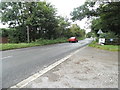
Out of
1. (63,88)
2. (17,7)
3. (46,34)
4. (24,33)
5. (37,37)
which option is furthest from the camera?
(46,34)

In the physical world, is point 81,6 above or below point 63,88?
above

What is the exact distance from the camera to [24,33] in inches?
1118

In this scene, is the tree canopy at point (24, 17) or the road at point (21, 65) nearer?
the road at point (21, 65)

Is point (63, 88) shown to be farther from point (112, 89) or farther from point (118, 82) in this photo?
point (118, 82)

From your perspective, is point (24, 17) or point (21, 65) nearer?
point (21, 65)

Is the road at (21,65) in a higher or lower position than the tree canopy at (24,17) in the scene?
lower

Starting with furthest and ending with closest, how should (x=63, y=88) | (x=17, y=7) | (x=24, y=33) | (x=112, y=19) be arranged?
(x=24, y=33) → (x=17, y=7) → (x=112, y=19) → (x=63, y=88)

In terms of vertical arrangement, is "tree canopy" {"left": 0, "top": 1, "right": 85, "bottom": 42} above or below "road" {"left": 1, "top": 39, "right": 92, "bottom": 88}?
above

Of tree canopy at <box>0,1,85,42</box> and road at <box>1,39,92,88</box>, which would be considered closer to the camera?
road at <box>1,39,92,88</box>

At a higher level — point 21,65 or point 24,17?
point 24,17

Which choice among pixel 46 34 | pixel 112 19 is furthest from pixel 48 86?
pixel 46 34

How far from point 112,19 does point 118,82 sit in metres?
14.1

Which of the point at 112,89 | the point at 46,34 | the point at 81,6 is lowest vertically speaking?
the point at 112,89

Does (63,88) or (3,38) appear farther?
(3,38)
